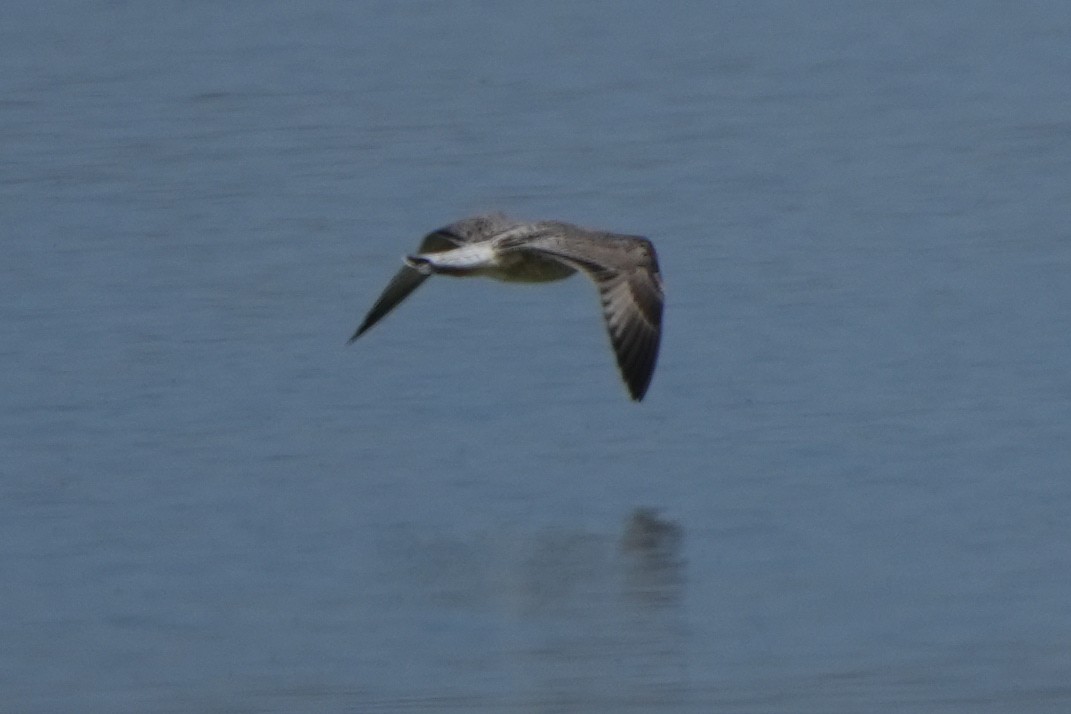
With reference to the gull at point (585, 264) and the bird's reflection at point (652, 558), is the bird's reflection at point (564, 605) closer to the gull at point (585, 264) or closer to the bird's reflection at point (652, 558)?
the bird's reflection at point (652, 558)

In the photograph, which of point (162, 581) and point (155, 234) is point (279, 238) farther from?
point (162, 581)

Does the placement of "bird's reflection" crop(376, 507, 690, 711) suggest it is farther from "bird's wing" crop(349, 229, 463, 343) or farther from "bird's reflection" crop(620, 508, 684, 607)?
"bird's wing" crop(349, 229, 463, 343)

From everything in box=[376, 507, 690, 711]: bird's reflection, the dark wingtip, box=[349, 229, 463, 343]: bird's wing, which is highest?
box=[349, 229, 463, 343]: bird's wing

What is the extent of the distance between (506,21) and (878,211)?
4023mm

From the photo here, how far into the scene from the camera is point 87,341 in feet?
27.0

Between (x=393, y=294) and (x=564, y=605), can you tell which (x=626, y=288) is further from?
(x=564, y=605)

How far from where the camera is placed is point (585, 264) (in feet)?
23.8

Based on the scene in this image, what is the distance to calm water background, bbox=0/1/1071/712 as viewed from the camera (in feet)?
19.4

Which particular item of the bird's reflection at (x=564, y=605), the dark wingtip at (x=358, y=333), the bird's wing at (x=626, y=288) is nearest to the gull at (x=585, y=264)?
the bird's wing at (x=626, y=288)

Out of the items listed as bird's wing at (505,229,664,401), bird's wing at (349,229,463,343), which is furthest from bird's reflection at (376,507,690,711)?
bird's wing at (349,229,463,343)

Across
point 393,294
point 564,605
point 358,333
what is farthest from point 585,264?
point 564,605

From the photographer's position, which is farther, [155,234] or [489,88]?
[489,88]

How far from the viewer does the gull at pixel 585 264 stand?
23.5ft

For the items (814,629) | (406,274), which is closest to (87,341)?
(406,274)
